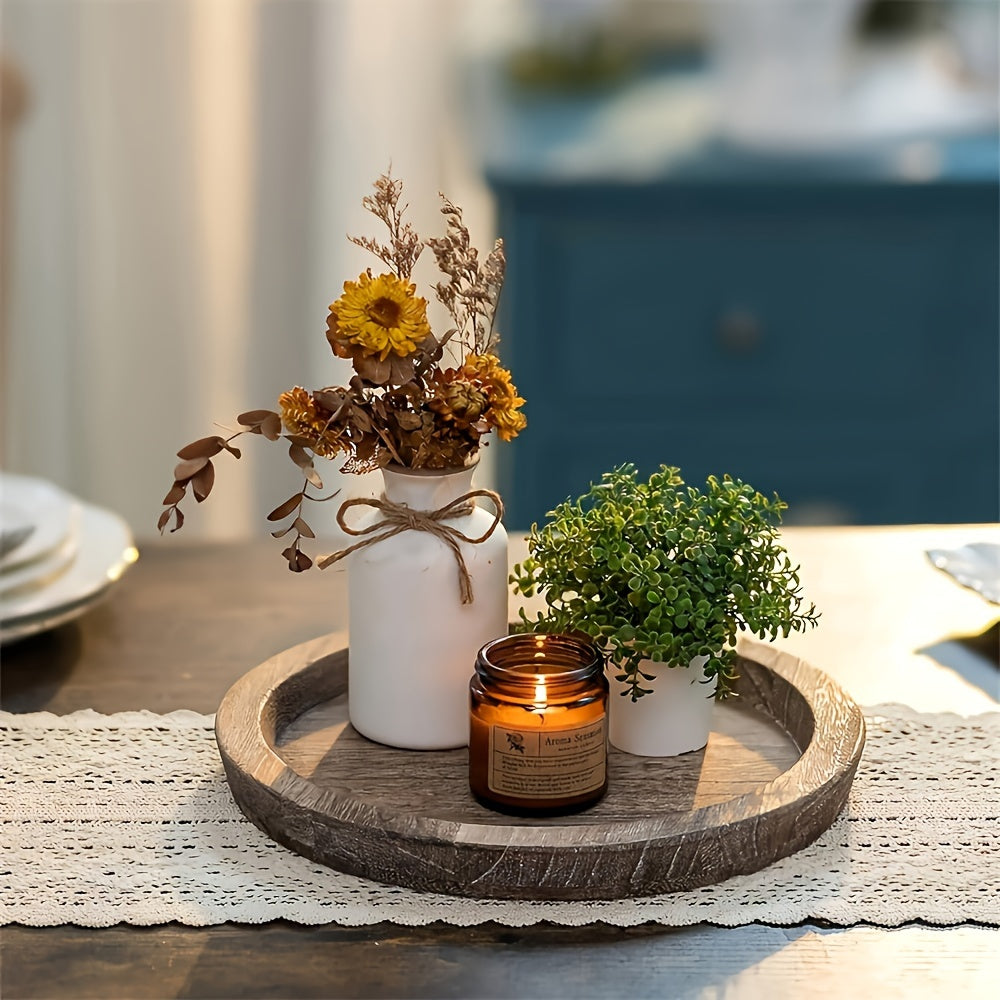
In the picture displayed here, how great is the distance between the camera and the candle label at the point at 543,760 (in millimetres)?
828

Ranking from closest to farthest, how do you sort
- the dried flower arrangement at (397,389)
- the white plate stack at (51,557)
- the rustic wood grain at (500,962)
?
the rustic wood grain at (500,962) → the dried flower arrangement at (397,389) → the white plate stack at (51,557)

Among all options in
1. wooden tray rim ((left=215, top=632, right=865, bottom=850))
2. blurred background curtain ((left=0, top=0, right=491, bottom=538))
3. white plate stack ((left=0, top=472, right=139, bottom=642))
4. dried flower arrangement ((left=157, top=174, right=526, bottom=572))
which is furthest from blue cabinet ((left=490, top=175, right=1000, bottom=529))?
dried flower arrangement ((left=157, top=174, right=526, bottom=572))

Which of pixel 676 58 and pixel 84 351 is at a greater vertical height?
pixel 676 58

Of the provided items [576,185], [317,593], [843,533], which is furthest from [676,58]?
[317,593]

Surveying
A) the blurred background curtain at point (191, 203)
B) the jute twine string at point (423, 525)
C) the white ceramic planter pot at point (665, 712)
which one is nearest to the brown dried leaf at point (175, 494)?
the jute twine string at point (423, 525)

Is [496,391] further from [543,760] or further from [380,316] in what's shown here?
[543,760]

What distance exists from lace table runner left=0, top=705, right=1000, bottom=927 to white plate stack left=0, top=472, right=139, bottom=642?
126mm

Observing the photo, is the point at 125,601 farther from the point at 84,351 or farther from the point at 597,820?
the point at 84,351

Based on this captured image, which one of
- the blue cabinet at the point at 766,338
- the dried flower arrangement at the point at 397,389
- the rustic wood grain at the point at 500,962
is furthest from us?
the blue cabinet at the point at 766,338

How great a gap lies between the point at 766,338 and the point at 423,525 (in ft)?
5.64

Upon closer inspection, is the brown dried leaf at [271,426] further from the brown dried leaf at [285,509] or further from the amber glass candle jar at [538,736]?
the amber glass candle jar at [538,736]

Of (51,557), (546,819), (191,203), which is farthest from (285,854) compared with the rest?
(191,203)

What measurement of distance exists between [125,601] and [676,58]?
7.02ft

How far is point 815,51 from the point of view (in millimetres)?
2605
